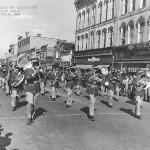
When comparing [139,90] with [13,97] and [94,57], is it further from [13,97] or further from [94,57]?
[94,57]

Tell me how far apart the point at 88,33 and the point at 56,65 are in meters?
14.4

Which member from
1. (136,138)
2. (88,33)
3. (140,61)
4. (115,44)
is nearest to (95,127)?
(136,138)

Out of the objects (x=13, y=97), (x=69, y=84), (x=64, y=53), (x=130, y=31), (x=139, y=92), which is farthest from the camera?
(x=64, y=53)

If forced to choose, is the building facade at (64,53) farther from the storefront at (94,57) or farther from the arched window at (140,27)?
the arched window at (140,27)

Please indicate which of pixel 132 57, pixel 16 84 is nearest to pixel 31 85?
pixel 16 84

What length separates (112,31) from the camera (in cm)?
3450

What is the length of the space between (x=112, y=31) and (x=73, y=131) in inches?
1057

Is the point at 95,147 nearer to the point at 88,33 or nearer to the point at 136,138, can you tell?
the point at 136,138

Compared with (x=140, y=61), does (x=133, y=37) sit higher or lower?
higher

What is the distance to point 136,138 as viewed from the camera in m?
8.29

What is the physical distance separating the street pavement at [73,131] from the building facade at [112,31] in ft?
56.5

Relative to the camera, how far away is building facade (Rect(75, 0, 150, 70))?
2859 centimetres

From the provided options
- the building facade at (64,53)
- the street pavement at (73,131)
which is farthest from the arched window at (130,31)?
the street pavement at (73,131)

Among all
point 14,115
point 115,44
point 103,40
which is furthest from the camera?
point 103,40
